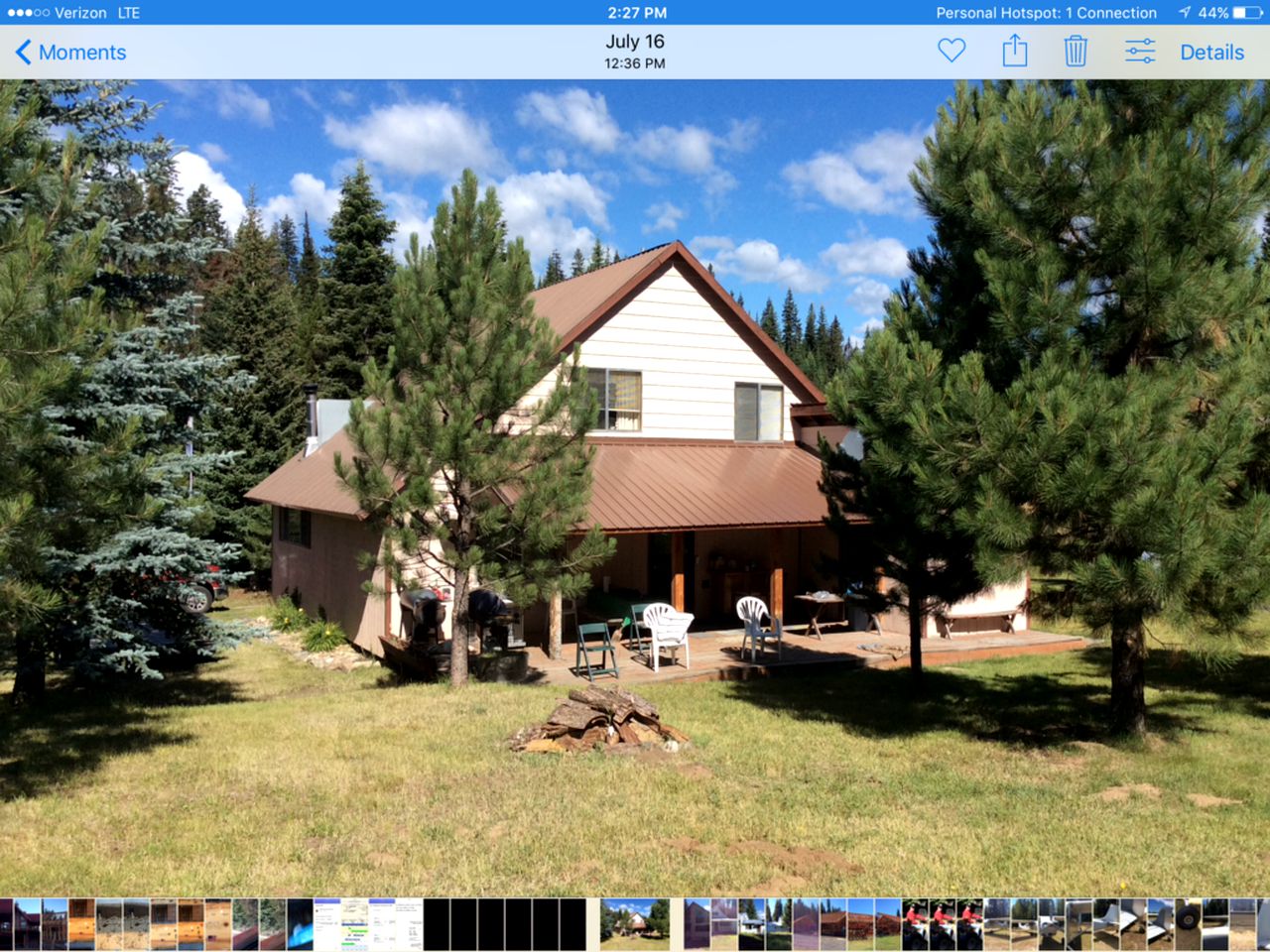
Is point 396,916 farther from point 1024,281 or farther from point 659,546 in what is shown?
point 659,546

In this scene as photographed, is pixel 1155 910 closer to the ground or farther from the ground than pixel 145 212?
closer to the ground

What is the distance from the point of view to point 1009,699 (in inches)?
474

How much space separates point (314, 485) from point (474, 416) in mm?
8597

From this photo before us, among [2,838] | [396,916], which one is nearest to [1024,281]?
[396,916]

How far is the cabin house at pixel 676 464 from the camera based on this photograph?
50.3 ft

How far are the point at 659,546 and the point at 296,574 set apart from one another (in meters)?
8.64

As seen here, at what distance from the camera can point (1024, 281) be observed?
850 cm

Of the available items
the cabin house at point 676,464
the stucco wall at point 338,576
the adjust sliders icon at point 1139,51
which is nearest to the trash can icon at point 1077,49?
the adjust sliders icon at point 1139,51

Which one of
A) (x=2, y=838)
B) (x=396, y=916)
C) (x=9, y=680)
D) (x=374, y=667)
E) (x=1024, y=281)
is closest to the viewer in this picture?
(x=396, y=916)

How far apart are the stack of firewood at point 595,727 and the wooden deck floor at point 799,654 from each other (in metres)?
3.37

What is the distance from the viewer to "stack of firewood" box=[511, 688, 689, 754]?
908 centimetres

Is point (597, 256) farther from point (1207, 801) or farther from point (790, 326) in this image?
point (1207, 801)
